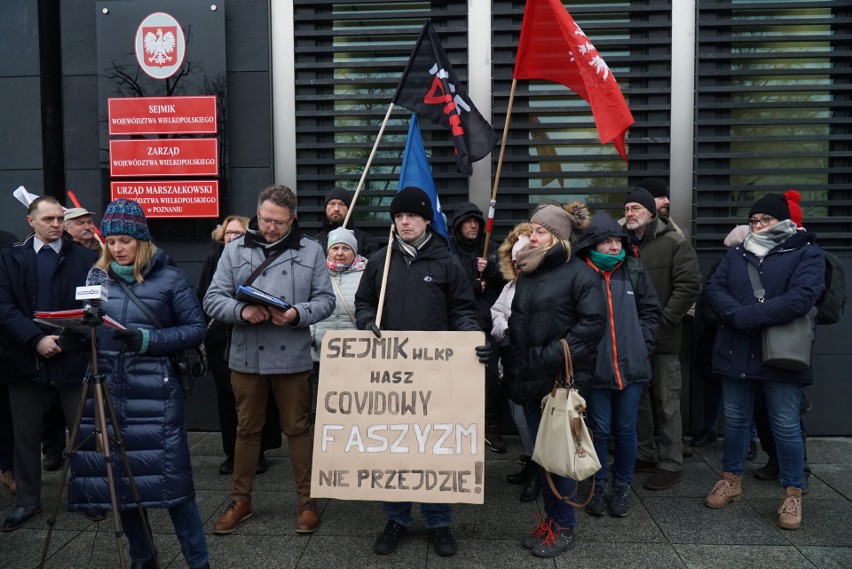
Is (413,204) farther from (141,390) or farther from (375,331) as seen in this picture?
(141,390)

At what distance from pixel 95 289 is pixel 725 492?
426 cm

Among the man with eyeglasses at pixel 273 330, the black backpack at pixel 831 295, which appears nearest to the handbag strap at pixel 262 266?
the man with eyeglasses at pixel 273 330

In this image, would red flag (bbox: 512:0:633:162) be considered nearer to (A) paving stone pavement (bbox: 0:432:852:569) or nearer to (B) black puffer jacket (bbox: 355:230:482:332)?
(B) black puffer jacket (bbox: 355:230:482:332)

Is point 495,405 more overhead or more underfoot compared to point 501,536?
more overhead

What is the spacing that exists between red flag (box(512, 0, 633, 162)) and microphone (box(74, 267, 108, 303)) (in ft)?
12.2

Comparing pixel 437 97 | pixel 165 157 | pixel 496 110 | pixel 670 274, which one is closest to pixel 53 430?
pixel 165 157

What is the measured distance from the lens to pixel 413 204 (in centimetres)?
405

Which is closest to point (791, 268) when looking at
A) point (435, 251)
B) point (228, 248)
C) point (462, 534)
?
point (435, 251)

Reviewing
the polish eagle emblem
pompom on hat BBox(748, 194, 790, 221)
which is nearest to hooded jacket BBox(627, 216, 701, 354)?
pompom on hat BBox(748, 194, 790, 221)

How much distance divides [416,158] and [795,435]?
131 inches

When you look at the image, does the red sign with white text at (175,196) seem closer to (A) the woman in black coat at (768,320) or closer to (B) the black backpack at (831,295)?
(A) the woman in black coat at (768,320)

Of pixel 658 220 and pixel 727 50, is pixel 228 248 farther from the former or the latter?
pixel 727 50

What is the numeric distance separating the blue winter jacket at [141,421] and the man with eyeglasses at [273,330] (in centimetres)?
68

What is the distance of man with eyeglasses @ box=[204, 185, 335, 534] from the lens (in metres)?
4.25
